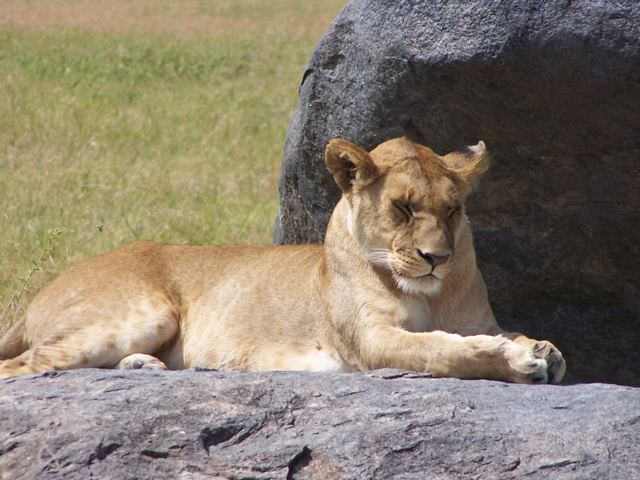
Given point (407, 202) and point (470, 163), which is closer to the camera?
point (407, 202)

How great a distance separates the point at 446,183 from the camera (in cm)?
423

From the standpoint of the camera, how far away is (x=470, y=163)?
4.46 metres

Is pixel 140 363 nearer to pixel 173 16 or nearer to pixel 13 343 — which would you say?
pixel 13 343

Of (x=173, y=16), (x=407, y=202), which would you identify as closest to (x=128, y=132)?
(x=407, y=202)

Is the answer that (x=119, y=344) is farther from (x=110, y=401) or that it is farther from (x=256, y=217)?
(x=256, y=217)

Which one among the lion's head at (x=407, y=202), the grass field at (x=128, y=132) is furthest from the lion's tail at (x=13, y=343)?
the lion's head at (x=407, y=202)

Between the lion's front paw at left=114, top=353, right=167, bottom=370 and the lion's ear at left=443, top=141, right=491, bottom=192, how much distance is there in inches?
73.5

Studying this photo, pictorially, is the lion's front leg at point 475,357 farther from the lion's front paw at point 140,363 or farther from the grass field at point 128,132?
the grass field at point 128,132

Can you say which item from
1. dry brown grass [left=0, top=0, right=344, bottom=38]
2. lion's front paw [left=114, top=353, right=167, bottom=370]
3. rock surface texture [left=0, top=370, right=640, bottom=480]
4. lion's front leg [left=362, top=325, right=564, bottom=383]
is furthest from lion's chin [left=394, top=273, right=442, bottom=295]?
dry brown grass [left=0, top=0, right=344, bottom=38]

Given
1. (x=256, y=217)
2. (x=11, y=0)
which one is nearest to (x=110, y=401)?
(x=256, y=217)

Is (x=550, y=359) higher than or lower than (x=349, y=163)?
lower

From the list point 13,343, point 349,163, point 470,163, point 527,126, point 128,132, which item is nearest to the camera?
point 349,163

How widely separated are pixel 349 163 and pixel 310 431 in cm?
166

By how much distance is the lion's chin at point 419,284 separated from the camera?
4.07m
